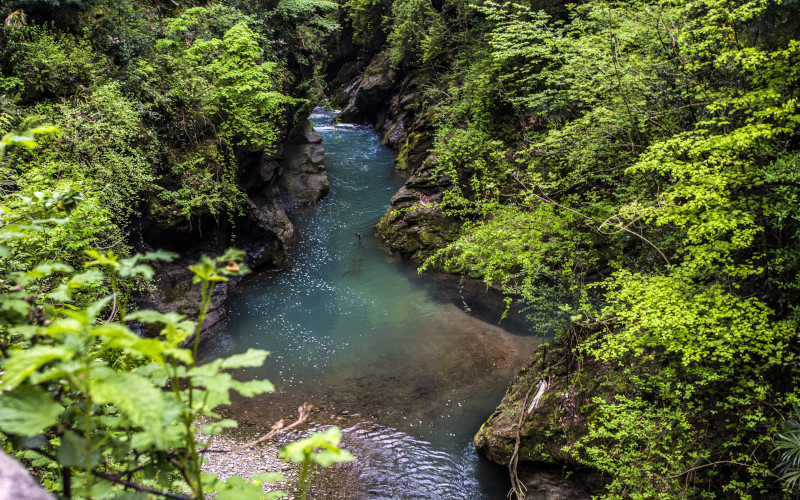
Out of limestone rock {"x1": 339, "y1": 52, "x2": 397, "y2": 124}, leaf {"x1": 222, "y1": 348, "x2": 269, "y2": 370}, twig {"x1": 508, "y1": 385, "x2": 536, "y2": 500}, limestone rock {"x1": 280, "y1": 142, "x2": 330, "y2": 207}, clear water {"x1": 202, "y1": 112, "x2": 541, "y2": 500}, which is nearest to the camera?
leaf {"x1": 222, "y1": 348, "x2": 269, "y2": 370}

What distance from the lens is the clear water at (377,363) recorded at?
7035 mm

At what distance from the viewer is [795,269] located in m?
4.77

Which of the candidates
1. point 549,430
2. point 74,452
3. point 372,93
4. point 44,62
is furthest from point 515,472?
point 372,93

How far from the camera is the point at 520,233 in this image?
773cm

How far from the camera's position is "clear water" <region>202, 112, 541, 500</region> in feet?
23.1

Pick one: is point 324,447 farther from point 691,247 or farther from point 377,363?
point 377,363

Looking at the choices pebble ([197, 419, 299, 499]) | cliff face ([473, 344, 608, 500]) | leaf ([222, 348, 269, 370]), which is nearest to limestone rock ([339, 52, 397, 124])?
cliff face ([473, 344, 608, 500])

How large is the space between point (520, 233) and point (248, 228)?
843 cm

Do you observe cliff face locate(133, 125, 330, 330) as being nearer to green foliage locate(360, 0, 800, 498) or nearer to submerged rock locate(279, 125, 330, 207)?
submerged rock locate(279, 125, 330, 207)

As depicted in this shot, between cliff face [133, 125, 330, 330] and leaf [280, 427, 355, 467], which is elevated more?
leaf [280, 427, 355, 467]

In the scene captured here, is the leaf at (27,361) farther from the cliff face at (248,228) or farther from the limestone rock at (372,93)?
the limestone rock at (372,93)

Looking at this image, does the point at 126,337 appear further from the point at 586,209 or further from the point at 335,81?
the point at 335,81

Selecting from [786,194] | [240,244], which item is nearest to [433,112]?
[240,244]

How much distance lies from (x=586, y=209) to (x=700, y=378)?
298 centimetres
